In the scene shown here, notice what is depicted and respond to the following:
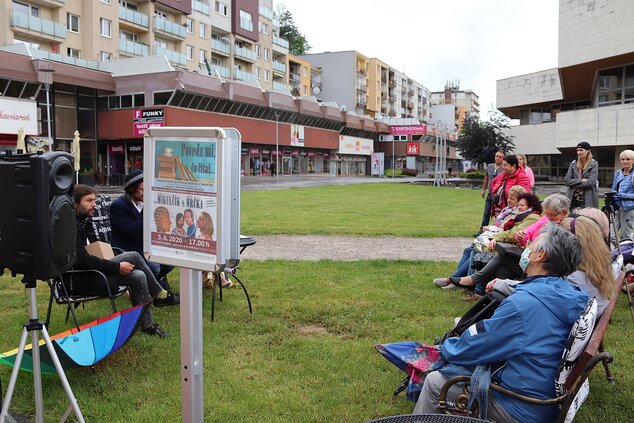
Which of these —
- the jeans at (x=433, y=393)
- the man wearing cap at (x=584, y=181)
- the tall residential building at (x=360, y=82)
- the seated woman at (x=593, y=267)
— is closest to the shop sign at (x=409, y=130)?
the tall residential building at (x=360, y=82)

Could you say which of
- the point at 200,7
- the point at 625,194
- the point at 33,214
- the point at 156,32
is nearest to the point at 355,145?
the point at 200,7

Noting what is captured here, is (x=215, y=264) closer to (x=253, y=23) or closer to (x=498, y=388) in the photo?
(x=498, y=388)

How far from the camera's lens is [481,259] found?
22.1ft

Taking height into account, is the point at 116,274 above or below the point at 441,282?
above

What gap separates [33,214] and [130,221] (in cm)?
348

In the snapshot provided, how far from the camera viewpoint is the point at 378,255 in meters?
10.2

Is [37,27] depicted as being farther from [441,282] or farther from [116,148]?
[441,282]

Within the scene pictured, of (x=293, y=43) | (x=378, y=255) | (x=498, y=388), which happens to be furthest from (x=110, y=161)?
(x=293, y=43)

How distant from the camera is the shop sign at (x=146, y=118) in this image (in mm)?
42906

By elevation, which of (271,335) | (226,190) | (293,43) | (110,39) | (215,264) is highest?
(293,43)

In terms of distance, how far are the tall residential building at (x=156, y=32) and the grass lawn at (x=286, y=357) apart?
3718cm

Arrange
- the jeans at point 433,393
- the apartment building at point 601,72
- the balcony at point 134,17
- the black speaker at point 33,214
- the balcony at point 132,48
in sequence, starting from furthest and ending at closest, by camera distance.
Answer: the balcony at point 132,48, the balcony at point 134,17, the apartment building at point 601,72, the jeans at point 433,393, the black speaker at point 33,214

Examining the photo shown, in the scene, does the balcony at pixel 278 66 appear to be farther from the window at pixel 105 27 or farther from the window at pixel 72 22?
the window at pixel 72 22

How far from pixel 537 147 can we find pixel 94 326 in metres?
50.2
